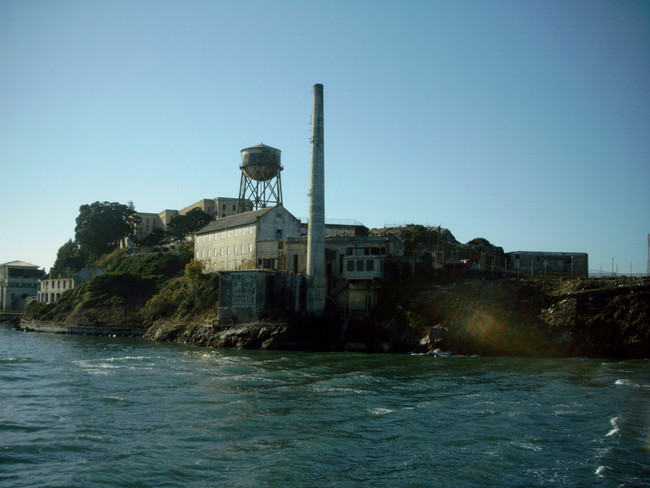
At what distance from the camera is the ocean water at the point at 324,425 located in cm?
1770

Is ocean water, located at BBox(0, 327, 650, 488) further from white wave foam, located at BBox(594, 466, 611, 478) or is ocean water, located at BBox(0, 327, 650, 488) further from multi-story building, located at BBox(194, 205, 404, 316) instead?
multi-story building, located at BBox(194, 205, 404, 316)

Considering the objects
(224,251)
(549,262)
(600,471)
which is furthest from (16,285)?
(600,471)

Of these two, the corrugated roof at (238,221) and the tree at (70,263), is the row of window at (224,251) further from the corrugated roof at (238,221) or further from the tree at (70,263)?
the tree at (70,263)

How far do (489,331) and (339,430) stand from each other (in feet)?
91.8

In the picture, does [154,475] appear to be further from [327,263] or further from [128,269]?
[128,269]

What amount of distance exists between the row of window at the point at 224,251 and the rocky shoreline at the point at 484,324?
11.0 metres

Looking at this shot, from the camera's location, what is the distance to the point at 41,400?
27406 mm

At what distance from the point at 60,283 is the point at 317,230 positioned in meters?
58.6

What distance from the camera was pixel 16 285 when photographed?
371 feet

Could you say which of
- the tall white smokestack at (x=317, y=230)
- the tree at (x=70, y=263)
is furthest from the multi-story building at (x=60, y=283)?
the tall white smokestack at (x=317, y=230)

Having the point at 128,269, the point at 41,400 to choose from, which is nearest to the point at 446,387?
the point at 41,400

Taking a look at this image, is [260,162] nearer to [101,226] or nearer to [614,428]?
[101,226]

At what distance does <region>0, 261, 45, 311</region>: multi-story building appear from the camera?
112 m

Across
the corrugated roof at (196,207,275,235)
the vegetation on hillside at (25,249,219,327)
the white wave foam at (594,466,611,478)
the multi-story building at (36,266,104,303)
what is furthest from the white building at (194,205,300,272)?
the white wave foam at (594,466,611,478)
